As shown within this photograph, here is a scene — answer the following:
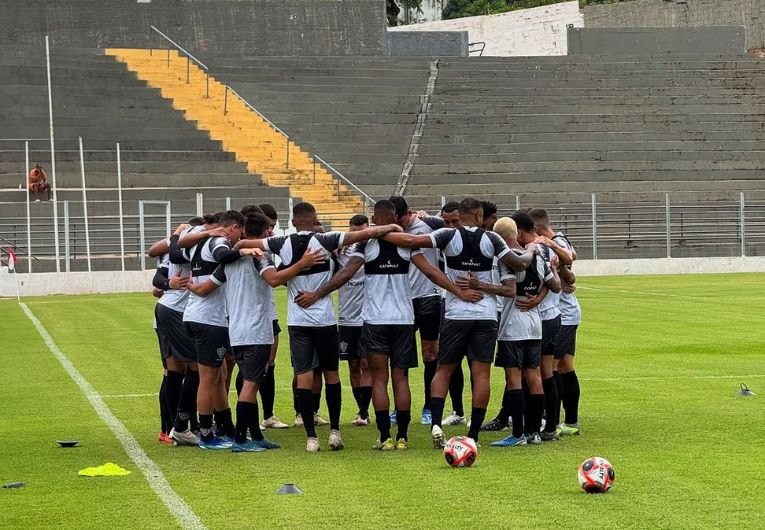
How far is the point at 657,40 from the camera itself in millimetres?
57938

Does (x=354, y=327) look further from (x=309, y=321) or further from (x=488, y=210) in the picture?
(x=488, y=210)

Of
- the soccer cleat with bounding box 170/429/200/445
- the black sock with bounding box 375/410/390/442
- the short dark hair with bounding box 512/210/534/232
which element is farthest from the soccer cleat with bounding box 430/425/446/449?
the soccer cleat with bounding box 170/429/200/445

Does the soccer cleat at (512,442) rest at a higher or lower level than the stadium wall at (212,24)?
lower

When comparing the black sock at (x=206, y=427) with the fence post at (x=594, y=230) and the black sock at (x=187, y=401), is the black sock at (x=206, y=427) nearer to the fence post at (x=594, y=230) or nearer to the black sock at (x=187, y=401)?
the black sock at (x=187, y=401)

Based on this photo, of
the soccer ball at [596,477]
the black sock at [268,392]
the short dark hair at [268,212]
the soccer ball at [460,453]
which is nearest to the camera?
the soccer ball at [596,477]

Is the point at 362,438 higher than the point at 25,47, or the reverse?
the point at 25,47

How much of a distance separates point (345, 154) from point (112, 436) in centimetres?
3459

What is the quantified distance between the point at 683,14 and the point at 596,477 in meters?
57.2

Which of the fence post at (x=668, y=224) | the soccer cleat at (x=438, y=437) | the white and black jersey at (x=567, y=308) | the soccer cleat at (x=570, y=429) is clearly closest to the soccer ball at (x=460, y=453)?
the soccer cleat at (x=438, y=437)

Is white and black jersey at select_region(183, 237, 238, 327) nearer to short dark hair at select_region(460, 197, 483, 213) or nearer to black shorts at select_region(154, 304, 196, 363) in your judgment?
black shorts at select_region(154, 304, 196, 363)

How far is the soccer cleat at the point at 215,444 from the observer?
10.8 m

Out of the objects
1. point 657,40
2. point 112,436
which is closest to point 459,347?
point 112,436

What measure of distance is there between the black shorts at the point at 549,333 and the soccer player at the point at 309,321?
1695mm

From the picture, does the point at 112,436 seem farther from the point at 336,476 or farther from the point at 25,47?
the point at 25,47
